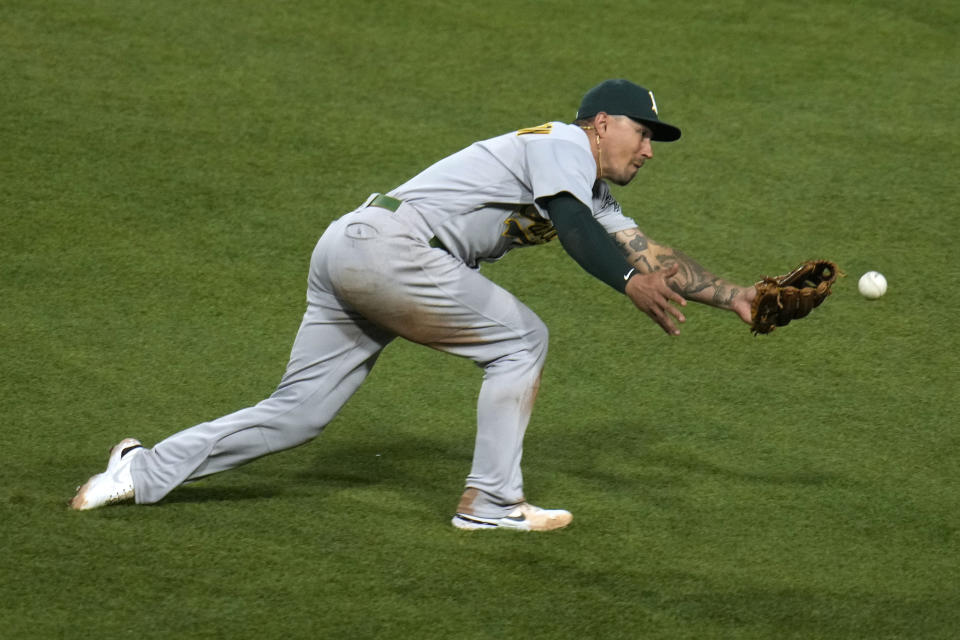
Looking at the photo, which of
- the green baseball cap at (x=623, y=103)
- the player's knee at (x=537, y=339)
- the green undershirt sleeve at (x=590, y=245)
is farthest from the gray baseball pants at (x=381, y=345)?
the green baseball cap at (x=623, y=103)

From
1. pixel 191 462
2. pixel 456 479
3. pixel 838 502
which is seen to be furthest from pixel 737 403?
pixel 191 462

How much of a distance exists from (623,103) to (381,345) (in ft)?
3.95

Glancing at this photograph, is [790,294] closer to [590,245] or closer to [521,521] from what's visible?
[590,245]

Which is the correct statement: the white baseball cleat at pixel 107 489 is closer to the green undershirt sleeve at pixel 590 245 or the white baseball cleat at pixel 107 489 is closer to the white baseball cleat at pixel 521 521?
the white baseball cleat at pixel 521 521

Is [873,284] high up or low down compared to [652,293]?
down

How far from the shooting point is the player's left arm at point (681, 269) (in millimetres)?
5246

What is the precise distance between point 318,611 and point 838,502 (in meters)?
2.10

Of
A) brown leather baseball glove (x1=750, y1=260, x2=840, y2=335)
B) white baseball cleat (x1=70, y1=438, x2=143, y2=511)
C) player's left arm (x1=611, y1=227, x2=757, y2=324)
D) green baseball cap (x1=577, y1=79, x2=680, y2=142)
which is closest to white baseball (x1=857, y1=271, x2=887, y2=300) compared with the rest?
brown leather baseball glove (x1=750, y1=260, x2=840, y2=335)

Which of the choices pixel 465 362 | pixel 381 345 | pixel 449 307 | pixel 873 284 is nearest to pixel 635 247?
pixel 449 307

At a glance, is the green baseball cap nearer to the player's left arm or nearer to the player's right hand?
the player's left arm

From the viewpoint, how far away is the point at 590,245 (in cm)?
442

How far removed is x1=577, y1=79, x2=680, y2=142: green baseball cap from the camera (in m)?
4.89

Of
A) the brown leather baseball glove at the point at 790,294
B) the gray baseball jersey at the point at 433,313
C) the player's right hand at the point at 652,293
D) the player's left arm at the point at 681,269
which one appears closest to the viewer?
the player's right hand at the point at 652,293

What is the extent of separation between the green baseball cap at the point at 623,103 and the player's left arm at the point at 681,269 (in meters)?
0.47
